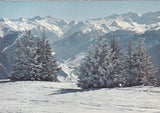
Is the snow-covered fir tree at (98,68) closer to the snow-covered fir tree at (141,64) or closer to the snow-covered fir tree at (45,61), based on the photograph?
the snow-covered fir tree at (141,64)

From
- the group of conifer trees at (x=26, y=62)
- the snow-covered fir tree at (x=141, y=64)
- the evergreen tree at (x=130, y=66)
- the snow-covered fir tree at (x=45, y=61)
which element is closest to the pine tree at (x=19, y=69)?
the group of conifer trees at (x=26, y=62)

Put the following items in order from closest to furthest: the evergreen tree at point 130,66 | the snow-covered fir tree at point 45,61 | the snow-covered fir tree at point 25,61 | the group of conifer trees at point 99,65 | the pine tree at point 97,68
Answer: the pine tree at point 97,68
the group of conifer trees at point 99,65
the evergreen tree at point 130,66
the snow-covered fir tree at point 25,61
the snow-covered fir tree at point 45,61

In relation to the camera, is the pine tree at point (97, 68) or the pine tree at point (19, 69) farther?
the pine tree at point (19, 69)

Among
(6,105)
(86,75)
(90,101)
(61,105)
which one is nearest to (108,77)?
(86,75)

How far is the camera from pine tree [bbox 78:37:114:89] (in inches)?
579

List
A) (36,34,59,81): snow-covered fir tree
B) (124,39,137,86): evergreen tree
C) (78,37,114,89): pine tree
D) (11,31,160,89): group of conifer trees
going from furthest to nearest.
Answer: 1. (36,34,59,81): snow-covered fir tree
2. (124,39,137,86): evergreen tree
3. (11,31,160,89): group of conifer trees
4. (78,37,114,89): pine tree

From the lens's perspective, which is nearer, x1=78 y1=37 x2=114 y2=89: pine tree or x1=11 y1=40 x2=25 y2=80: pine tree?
x1=78 y1=37 x2=114 y2=89: pine tree

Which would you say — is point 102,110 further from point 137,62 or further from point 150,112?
point 137,62

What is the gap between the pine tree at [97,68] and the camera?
48.2 feet

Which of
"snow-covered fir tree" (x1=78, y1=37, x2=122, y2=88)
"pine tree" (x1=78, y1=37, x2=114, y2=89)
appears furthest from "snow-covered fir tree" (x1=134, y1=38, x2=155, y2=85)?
"pine tree" (x1=78, y1=37, x2=114, y2=89)

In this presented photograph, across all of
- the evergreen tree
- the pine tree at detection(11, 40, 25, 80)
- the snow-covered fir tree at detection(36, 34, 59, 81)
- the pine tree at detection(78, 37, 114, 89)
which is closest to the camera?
the pine tree at detection(78, 37, 114, 89)

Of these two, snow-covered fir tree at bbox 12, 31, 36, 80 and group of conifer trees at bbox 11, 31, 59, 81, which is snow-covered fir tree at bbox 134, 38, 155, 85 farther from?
snow-covered fir tree at bbox 12, 31, 36, 80

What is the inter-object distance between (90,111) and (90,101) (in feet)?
4.97

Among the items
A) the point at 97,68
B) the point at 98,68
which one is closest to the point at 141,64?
the point at 97,68
